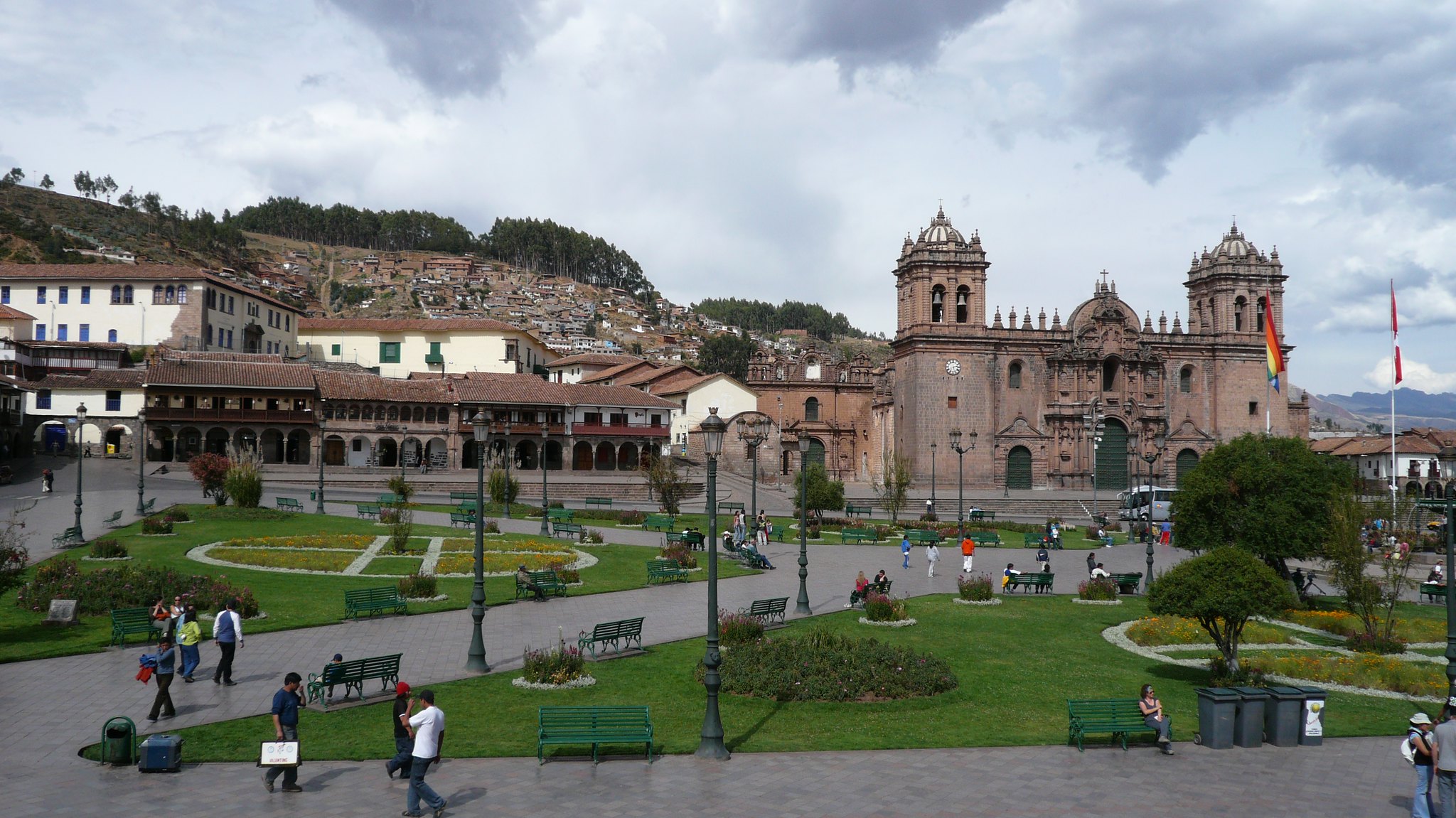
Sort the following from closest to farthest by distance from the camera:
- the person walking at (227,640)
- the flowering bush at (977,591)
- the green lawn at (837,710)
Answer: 1. the green lawn at (837,710)
2. the person walking at (227,640)
3. the flowering bush at (977,591)

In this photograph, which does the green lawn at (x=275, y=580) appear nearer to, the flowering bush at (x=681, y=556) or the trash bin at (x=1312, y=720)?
the flowering bush at (x=681, y=556)

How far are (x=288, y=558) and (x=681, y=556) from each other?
37.6 feet

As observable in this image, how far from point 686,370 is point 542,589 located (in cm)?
5517

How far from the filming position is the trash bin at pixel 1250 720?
1395cm

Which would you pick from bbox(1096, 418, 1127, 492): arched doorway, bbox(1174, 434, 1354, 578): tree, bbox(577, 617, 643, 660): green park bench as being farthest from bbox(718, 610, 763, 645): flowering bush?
bbox(1096, 418, 1127, 492): arched doorway

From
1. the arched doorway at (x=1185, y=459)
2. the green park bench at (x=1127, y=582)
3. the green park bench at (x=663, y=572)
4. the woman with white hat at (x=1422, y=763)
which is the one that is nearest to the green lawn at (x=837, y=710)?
the woman with white hat at (x=1422, y=763)

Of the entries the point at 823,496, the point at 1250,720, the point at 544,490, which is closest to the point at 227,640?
the point at 1250,720

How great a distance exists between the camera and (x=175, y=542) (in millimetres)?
29969

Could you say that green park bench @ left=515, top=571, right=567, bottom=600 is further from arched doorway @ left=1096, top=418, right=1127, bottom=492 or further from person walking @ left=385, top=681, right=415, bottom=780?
arched doorway @ left=1096, top=418, right=1127, bottom=492

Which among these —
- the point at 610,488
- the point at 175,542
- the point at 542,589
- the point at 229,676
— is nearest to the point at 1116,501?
the point at 610,488

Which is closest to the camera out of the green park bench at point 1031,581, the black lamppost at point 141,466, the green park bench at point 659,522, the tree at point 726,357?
the green park bench at point 1031,581

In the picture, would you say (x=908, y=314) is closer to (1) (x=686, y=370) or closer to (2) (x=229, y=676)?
(1) (x=686, y=370)

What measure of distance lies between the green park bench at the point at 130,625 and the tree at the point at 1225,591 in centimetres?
1863

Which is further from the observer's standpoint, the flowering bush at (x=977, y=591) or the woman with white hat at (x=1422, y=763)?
the flowering bush at (x=977, y=591)
